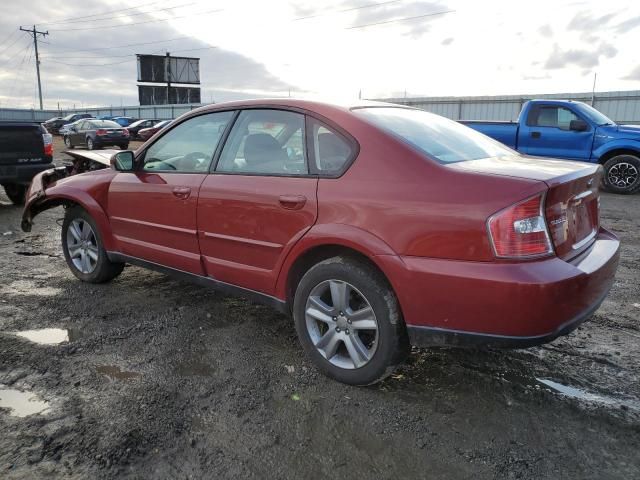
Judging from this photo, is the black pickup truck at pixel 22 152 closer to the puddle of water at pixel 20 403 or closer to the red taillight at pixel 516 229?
the puddle of water at pixel 20 403

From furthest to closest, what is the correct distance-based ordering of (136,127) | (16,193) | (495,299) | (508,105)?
1. (136,127)
2. (508,105)
3. (16,193)
4. (495,299)

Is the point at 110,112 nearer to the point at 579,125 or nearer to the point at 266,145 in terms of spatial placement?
the point at 579,125

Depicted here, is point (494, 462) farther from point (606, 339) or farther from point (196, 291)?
point (196, 291)

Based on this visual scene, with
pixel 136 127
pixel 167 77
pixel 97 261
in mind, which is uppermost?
pixel 167 77

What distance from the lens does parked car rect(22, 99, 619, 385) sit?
2412mm

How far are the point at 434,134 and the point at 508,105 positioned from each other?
1904 centimetres

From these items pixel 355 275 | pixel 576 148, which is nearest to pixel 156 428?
pixel 355 275

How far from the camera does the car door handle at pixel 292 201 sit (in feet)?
9.84

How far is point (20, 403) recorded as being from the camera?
2.80 metres

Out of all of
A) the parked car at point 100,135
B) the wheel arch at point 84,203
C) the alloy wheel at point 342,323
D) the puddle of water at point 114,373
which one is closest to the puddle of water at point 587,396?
the alloy wheel at point 342,323

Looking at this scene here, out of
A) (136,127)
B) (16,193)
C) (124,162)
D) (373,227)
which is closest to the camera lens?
(373,227)

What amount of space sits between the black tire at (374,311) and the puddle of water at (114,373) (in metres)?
1.17

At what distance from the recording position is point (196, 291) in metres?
4.66

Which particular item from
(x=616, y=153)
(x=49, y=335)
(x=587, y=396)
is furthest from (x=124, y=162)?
(x=616, y=153)
